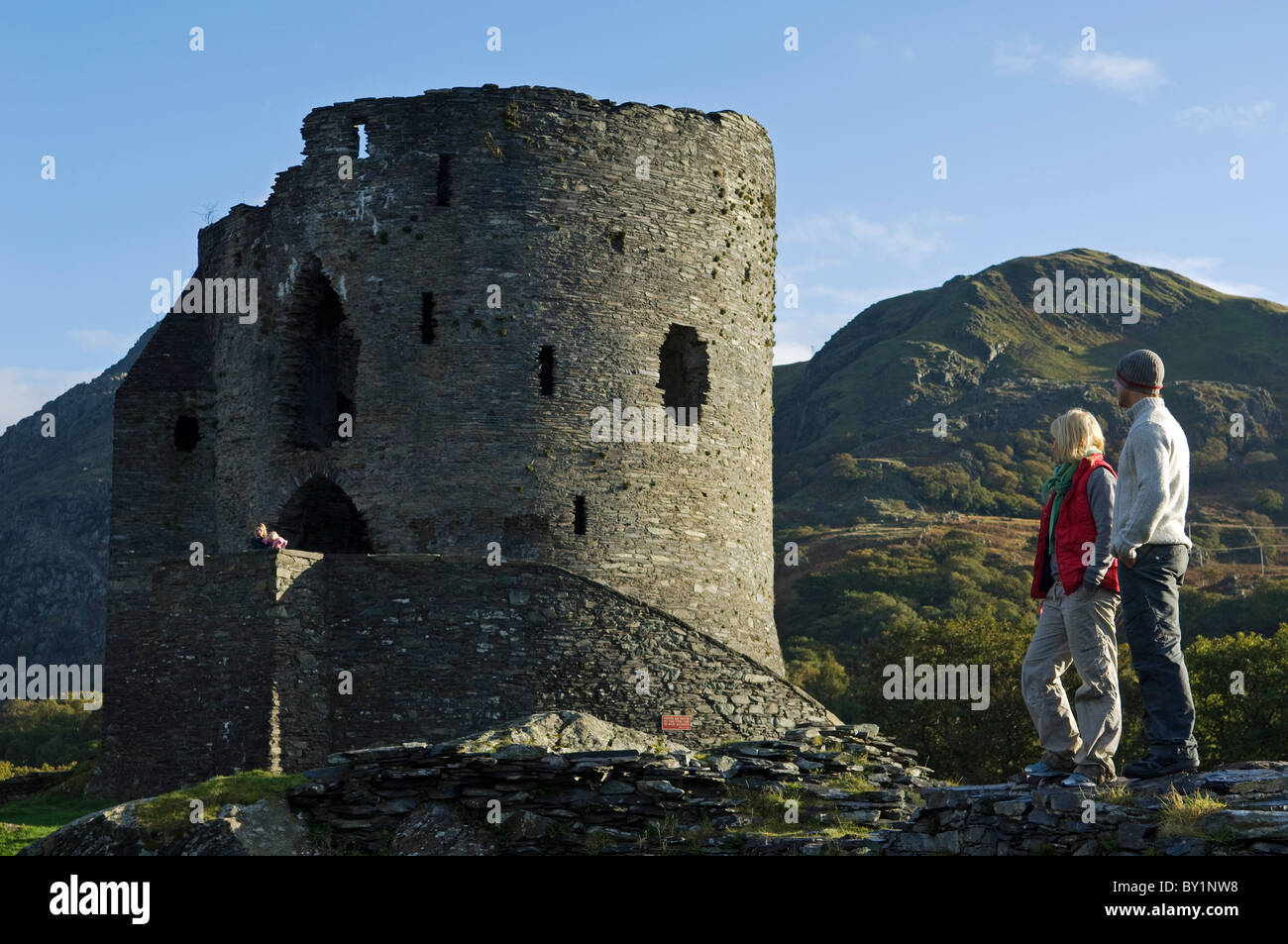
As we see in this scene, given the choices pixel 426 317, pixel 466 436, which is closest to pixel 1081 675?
pixel 466 436

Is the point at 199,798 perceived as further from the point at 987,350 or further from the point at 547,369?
the point at 987,350

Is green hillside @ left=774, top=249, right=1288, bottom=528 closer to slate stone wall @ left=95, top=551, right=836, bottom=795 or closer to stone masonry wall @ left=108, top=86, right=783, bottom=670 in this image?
stone masonry wall @ left=108, top=86, right=783, bottom=670

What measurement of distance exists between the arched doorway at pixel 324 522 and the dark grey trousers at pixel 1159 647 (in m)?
18.8

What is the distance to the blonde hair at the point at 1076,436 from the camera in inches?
488

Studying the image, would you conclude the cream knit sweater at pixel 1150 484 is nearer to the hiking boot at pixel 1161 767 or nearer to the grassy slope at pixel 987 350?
the hiking boot at pixel 1161 767

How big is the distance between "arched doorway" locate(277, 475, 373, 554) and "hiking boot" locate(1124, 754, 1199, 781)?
18751 millimetres

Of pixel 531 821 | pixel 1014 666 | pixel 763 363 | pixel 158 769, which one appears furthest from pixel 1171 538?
pixel 1014 666

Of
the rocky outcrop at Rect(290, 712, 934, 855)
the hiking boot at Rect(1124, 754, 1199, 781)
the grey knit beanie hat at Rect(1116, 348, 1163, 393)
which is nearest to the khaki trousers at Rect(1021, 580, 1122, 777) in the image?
the hiking boot at Rect(1124, 754, 1199, 781)

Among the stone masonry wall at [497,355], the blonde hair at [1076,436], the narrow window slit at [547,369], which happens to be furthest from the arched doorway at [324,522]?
the blonde hair at [1076,436]

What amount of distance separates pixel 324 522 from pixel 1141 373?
788 inches

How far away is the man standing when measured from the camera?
37.1ft

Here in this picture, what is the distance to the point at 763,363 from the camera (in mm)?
30438
